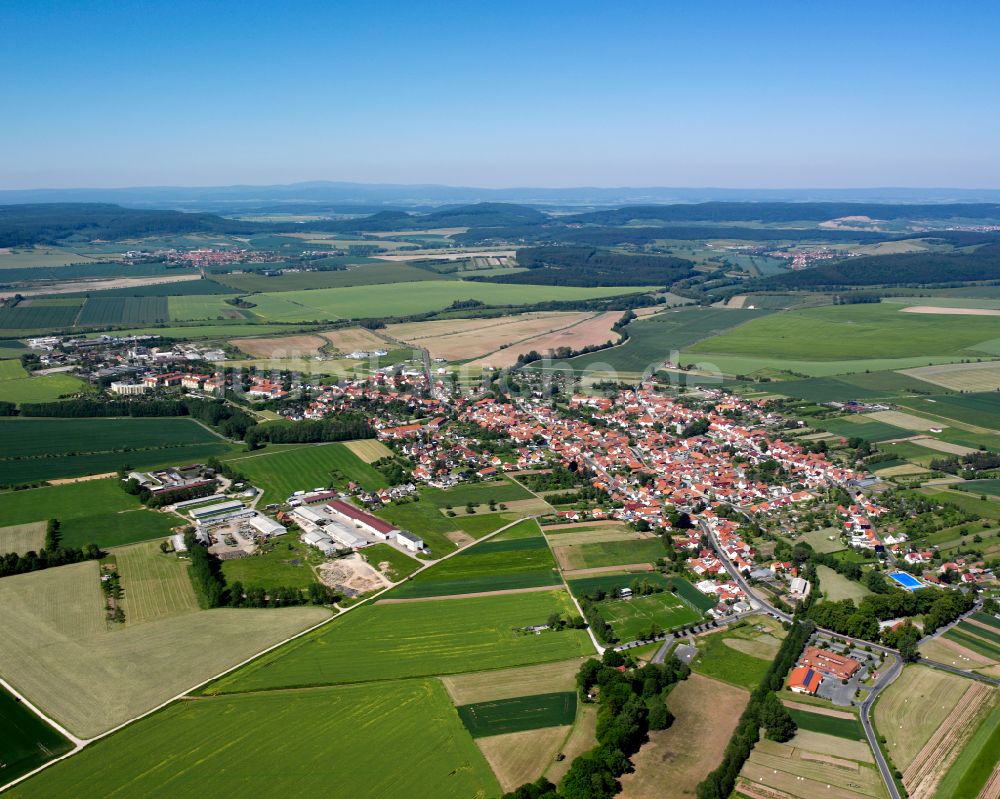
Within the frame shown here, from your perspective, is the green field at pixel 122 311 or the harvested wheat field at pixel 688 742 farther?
the green field at pixel 122 311

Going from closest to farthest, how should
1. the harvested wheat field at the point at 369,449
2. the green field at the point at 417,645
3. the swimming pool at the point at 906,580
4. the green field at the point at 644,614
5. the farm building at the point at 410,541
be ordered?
1. the green field at the point at 417,645
2. the green field at the point at 644,614
3. the swimming pool at the point at 906,580
4. the farm building at the point at 410,541
5. the harvested wheat field at the point at 369,449

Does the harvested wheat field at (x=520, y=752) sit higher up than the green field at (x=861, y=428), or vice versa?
the green field at (x=861, y=428)

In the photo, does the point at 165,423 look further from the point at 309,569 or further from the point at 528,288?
the point at 528,288

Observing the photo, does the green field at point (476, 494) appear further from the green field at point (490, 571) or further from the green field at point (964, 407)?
the green field at point (964, 407)

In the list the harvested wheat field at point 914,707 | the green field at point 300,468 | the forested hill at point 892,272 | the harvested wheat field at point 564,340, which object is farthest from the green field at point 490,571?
the forested hill at point 892,272

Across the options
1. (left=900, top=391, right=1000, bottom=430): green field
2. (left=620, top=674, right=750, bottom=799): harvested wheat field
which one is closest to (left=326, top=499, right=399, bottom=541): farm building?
(left=620, top=674, right=750, bottom=799): harvested wheat field

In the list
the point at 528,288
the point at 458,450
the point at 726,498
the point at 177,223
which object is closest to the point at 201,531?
the point at 458,450

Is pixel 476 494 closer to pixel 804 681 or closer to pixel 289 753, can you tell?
pixel 804 681
